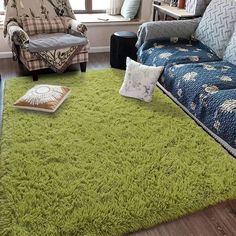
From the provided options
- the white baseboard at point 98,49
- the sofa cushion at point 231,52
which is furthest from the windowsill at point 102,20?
the sofa cushion at point 231,52

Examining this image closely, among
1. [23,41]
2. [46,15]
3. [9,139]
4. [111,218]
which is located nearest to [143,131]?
[111,218]

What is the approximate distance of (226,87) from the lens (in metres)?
2.10

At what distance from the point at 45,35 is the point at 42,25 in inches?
5.9

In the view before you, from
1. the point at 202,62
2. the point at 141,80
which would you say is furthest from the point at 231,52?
the point at 141,80

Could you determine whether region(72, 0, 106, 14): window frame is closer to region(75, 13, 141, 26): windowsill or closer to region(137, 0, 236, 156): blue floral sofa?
region(75, 13, 141, 26): windowsill

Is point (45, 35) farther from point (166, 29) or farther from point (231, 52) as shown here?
point (231, 52)

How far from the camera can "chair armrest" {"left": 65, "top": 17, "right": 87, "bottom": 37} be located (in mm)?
3150

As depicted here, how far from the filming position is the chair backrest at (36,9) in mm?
3213

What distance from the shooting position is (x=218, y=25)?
271 cm

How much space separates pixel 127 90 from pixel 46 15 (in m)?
1.54

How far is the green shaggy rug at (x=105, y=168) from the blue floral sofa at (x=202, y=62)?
212 mm

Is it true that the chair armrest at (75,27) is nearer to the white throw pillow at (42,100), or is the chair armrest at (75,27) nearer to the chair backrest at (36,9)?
the chair backrest at (36,9)

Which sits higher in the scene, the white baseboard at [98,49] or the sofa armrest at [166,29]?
the sofa armrest at [166,29]

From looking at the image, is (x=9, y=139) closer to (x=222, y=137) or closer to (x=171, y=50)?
(x=222, y=137)
